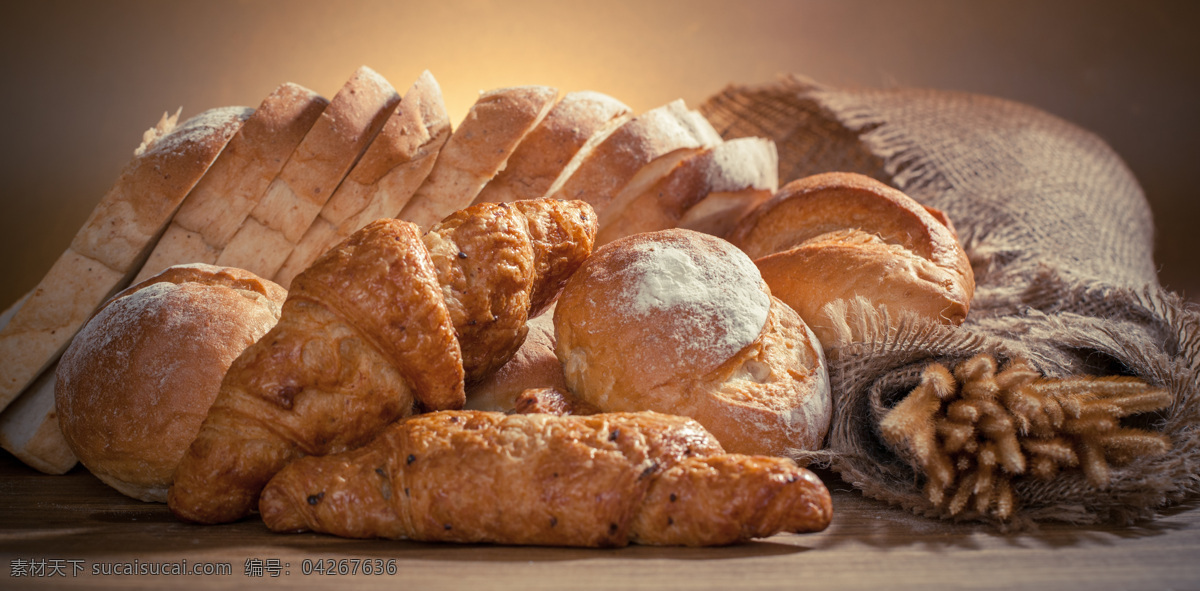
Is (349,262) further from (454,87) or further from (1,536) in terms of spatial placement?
(454,87)

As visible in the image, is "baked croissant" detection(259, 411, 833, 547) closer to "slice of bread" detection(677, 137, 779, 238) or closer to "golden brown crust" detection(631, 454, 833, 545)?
"golden brown crust" detection(631, 454, 833, 545)

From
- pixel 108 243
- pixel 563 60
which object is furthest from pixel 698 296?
pixel 563 60

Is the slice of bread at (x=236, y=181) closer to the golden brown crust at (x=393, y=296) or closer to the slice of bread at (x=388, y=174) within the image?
the slice of bread at (x=388, y=174)

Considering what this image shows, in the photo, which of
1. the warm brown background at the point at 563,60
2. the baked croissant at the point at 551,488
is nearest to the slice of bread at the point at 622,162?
the baked croissant at the point at 551,488

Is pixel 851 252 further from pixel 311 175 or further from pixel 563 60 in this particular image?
pixel 563 60

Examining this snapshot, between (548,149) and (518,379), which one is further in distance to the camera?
(548,149)

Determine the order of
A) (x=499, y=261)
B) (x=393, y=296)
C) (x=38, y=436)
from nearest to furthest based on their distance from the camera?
(x=393, y=296) < (x=499, y=261) < (x=38, y=436)

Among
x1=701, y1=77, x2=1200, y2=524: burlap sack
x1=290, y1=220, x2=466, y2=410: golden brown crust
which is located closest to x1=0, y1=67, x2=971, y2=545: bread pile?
x1=290, y1=220, x2=466, y2=410: golden brown crust
